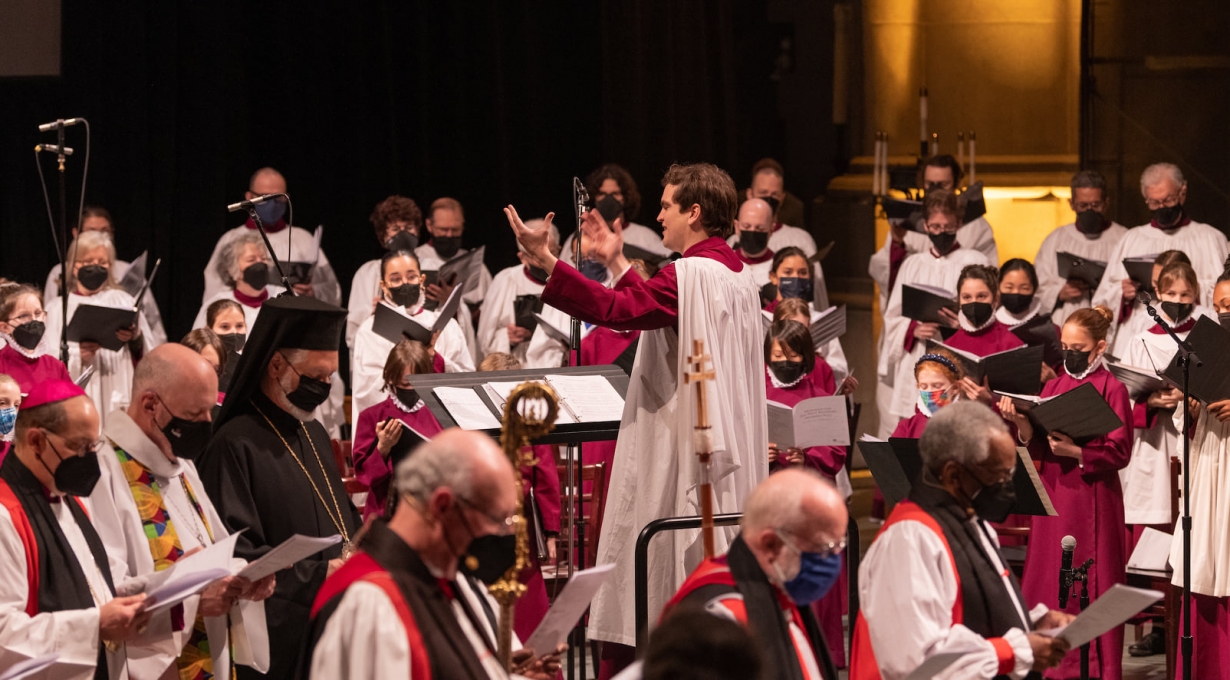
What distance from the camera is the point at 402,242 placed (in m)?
10.7

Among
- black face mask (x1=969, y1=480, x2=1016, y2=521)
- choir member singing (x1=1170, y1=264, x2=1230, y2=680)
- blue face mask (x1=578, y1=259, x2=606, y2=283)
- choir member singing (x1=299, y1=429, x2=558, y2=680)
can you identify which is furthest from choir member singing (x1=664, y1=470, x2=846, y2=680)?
blue face mask (x1=578, y1=259, x2=606, y2=283)

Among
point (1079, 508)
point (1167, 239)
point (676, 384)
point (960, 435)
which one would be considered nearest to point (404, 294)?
point (1079, 508)

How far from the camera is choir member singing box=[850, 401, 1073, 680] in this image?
3.93 m

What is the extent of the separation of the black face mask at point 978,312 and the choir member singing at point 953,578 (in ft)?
14.5

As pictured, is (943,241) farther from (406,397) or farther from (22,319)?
(22,319)

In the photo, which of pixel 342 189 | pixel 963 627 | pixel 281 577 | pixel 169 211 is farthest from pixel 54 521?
pixel 342 189

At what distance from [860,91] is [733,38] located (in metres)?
1.23

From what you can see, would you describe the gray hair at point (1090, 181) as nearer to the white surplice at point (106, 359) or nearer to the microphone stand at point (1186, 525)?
the microphone stand at point (1186, 525)

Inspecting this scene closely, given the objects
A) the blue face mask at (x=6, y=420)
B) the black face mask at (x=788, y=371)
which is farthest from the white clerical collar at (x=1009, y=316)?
the blue face mask at (x=6, y=420)

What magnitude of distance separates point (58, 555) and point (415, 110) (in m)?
10.1

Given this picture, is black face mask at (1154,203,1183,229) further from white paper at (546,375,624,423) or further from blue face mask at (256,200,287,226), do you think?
blue face mask at (256,200,287,226)

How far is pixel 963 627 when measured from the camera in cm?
394

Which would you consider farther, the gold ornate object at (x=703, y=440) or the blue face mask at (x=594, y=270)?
the blue face mask at (x=594, y=270)

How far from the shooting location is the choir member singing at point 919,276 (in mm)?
10203
